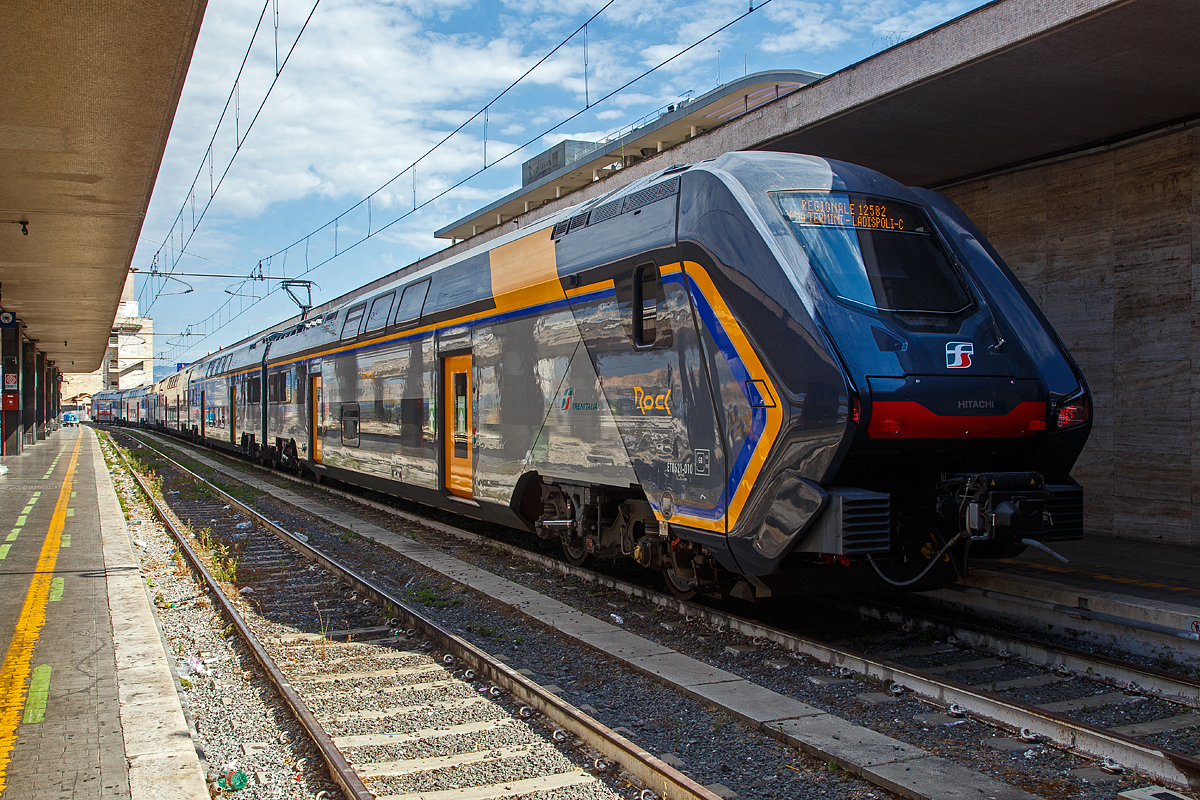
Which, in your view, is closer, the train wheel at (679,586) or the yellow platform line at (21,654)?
the yellow platform line at (21,654)

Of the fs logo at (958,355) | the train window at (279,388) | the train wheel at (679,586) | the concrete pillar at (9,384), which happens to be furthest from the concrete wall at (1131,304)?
the concrete pillar at (9,384)

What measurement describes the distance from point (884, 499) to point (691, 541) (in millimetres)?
1510

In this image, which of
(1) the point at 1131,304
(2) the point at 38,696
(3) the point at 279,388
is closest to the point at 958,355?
(1) the point at 1131,304

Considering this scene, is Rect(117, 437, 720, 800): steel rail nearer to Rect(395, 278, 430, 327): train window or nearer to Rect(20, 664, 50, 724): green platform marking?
Rect(20, 664, 50, 724): green platform marking

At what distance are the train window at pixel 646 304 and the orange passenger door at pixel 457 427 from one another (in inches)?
141

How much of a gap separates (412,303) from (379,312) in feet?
5.15

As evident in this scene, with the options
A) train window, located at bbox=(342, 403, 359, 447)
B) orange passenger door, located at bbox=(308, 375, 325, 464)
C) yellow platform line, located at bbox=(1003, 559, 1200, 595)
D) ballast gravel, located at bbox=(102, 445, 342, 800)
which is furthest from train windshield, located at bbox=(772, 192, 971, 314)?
orange passenger door, located at bbox=(308, 375, 325, 464)

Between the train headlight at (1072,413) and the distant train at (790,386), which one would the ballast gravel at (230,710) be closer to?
the distant train at (790,386)

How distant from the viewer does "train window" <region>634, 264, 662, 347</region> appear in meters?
6.58

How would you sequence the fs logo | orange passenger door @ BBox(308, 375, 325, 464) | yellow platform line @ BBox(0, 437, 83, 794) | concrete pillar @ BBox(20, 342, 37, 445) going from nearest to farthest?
yellow platform line @ BBox(0, 437, 83, 794) < the fs logo < orange passenger door @ BBox(308, 375, 325, 464) < concrete pillar @ BBox(20, 342, 37, 445)

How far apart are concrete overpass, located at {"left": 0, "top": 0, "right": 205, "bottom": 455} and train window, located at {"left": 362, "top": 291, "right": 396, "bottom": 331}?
3318 mm

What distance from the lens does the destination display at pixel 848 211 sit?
6012mm

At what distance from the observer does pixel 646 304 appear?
22.0 feet

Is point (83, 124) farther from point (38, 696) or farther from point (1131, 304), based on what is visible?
point (1131, 304)
